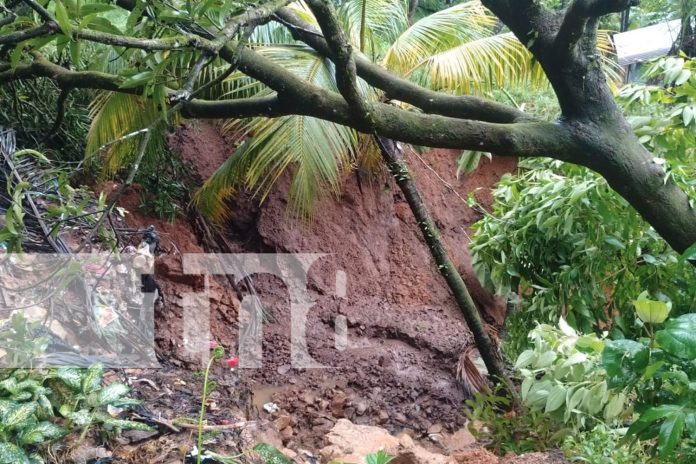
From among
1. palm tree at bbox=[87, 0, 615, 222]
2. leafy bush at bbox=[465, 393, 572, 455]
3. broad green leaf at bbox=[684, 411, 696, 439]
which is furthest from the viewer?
palm tree at bbox=[87, 0, 615, 222]

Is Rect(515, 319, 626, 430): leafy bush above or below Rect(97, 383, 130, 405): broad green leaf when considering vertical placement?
above

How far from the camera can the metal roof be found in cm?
645

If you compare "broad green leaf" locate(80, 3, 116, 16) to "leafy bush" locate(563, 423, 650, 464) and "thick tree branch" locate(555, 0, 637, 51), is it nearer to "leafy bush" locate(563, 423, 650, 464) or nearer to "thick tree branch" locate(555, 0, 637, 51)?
"thick tree branch" locate(555, 0, 637, 51)

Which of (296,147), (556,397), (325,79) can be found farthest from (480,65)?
(556,397)

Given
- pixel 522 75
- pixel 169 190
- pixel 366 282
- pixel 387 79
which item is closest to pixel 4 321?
pixel 387 79

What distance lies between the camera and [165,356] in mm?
3859

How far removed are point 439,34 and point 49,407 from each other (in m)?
4.10

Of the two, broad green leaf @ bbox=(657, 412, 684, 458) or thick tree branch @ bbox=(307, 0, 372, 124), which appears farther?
thick tree branch @ bbox=(307, 0, 372, 124)

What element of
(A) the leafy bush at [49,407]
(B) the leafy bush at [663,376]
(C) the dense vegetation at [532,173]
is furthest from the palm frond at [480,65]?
(B) the leafy bush at [663,376]

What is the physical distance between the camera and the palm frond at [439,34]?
16.0 ft

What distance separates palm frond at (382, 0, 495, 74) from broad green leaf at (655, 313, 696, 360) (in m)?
3.90

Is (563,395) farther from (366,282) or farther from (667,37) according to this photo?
(667,37)

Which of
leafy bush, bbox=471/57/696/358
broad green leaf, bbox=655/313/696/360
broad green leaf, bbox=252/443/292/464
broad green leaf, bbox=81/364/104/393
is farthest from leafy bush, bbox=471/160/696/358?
broad green leaf, bbox=81/364/104/393

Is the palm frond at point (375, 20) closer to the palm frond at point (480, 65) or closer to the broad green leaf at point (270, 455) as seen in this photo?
the palm frond at point (480, 65)
